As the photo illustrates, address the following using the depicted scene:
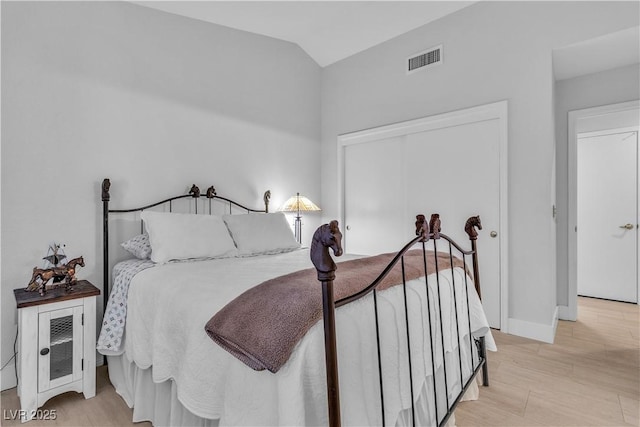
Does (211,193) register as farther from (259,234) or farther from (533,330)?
(533,330)

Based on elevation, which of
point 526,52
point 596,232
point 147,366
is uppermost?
point 526,52

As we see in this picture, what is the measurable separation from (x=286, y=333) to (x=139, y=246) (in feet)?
5.95

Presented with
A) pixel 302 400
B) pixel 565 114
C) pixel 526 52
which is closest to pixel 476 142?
pixel 526 52

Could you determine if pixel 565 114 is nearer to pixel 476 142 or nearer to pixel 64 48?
pixel 476 142

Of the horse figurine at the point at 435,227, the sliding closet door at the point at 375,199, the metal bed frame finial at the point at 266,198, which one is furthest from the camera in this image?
the sliding closet door at the point at 375,199

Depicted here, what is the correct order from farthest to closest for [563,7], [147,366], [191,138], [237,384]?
[191,138] < [563,7] < [147,366] < [237,384]

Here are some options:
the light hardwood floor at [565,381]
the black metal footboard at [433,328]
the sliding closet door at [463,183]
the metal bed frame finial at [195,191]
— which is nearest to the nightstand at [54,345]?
the metal bed frame finial at [195,191]

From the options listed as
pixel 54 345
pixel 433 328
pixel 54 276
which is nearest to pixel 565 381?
pixel 433 328

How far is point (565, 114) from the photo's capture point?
3236 mm

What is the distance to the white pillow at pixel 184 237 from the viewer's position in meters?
2.23

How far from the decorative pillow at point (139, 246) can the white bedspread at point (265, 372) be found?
505 mm

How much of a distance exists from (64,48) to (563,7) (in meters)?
3.72

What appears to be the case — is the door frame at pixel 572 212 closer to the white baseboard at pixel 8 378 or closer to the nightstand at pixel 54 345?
the nightstand at pixel 54 345

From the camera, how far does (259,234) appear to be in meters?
2.72
